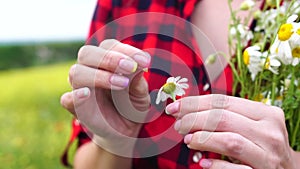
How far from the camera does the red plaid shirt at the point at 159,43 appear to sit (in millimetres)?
1002

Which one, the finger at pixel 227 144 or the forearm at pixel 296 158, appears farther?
the forearm at pixel 296 158

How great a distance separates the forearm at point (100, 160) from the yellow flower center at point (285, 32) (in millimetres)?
402

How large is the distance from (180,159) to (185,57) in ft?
0.61

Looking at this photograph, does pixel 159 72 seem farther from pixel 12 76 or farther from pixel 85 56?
pixel 12 76

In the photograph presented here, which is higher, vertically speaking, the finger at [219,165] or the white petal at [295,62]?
the white petal at [295,62]

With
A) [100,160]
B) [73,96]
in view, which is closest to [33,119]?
[100,160]

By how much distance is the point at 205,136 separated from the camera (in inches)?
31.0

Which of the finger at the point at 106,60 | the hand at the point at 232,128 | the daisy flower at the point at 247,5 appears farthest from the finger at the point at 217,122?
the daisy flower at the point at 247,5

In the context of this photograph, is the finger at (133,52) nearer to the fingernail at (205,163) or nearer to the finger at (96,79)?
the finger at (96,79)

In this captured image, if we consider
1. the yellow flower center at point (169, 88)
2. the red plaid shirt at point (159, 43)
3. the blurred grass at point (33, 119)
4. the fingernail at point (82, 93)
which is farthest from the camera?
the blurred grass at point (33, 119)

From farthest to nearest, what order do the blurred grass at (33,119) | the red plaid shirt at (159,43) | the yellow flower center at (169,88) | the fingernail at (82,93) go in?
the blurred grass at (33,119)
the red plaid shirt at (159,43)
the fingernail at (82,93)
the yellow flower center at (169,88)

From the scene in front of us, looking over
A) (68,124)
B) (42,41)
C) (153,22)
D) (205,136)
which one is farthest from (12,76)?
(205,136)

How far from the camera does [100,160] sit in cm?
110

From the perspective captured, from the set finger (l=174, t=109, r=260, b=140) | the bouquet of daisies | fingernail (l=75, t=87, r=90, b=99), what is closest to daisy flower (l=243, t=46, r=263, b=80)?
the bouquet of daisies
